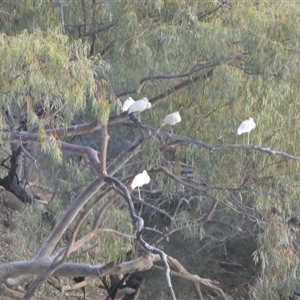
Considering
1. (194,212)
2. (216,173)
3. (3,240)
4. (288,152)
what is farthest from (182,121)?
(3,240)

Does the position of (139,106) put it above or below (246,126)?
above

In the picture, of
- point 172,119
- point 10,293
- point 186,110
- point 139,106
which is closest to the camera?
point 139,106

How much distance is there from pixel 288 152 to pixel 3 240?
5408 mm

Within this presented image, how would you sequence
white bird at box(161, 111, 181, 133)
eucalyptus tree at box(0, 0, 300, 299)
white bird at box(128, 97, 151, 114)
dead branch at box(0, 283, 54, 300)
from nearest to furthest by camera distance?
white bird at box(128, 97, 151, 114) → white bird at box(161, 111, 181, 133) → eucalyptus tree at box(0, 0, 300, 299) → dead branch at box(0, 283, 54, 300)

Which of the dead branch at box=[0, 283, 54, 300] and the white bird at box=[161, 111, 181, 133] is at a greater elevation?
the white bird at box=[161, 111, 181, 133]

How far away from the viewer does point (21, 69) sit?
15.2ft

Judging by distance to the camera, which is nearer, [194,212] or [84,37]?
[84,37]

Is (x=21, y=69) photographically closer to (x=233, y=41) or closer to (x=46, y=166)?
(x=233, y=41)

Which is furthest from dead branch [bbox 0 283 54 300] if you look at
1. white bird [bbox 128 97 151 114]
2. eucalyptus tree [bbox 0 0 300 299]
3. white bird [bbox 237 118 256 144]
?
white bird [bbox 237 118 256 144]

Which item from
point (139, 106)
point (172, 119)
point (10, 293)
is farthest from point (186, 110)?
point (10, 293)

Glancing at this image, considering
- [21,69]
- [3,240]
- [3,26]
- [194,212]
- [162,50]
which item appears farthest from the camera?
[3,240]

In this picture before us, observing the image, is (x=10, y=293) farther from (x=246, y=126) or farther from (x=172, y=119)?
(x=246, y=126)

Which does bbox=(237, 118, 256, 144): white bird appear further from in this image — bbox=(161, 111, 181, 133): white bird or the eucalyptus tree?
bbox=(161, 111, 181, 133): white bird

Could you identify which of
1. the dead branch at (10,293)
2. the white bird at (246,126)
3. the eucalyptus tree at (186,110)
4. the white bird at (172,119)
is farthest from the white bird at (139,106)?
the dead branch at (10,293)
